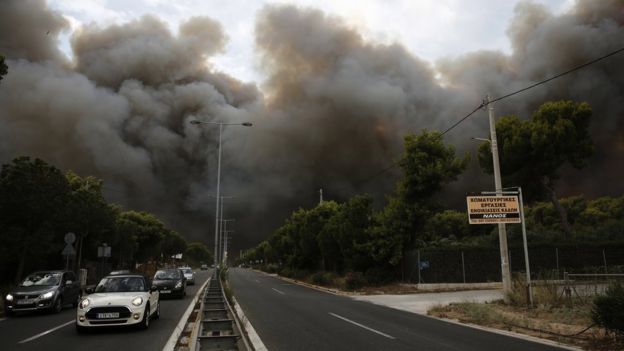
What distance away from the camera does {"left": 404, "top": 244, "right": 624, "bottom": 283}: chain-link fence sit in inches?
1124

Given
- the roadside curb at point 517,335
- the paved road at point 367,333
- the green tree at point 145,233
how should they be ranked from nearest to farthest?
the paved road at point 367,333, the roadside curb at point 517,335, the green tree at point 145,233

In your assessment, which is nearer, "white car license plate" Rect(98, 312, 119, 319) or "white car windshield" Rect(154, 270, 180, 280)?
"white car license plate" Rect(98, 312, 119, 319)

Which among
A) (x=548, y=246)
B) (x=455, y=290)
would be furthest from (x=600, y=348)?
(x=548, y=246)

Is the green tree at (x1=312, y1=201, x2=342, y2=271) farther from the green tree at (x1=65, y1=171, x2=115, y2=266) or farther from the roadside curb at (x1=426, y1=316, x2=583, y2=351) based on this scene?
the roadside curb at (x1=426, y1=316, x2=583, y2=351)

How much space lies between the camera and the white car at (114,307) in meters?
10.6

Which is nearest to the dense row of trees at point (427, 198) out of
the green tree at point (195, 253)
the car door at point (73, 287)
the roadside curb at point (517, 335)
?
the roadside curb at point (517, 335)

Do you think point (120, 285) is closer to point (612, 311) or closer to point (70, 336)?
point (70, 336)

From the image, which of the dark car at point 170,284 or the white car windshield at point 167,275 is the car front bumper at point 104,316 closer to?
the dark car at point 170,284

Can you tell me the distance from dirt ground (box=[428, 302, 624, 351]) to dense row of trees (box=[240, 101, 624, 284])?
12.0m

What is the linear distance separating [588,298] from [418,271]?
1363 cm

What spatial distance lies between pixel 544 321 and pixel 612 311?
4433 millimetres

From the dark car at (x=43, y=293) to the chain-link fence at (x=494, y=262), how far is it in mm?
20348

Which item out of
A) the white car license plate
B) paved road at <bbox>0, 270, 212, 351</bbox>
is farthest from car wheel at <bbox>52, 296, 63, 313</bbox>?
the white car license plate

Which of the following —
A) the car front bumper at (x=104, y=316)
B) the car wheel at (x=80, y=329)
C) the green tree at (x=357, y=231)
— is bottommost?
the car wheel at (x=80, y=329)
